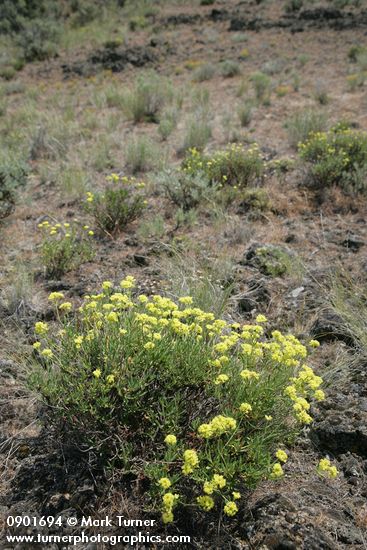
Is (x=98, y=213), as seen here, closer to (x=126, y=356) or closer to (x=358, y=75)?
(x=126, y=356)

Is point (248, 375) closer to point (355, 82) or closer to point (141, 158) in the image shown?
point (141, 158)

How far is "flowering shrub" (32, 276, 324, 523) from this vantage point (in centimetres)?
209

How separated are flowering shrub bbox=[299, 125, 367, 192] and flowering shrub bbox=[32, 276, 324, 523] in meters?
3.79

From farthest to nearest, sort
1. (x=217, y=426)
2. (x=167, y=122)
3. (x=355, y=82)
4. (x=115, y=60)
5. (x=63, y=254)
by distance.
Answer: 1. (x=115, y=60)
2. (x=355, y=82)
3. (x=167, y=122)
4. (x=63, y=254)
5. (x=217, y=426)

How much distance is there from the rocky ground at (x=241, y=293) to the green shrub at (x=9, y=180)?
14 cm

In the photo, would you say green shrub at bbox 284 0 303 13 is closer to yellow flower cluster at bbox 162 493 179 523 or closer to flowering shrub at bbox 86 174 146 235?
flowering shrub at bbox 86 174 146 235

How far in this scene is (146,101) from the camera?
9.38 meters

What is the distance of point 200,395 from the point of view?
2.43 m

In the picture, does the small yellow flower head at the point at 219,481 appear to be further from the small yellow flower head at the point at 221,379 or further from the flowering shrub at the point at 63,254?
the flowering shrub at the point at 63,254

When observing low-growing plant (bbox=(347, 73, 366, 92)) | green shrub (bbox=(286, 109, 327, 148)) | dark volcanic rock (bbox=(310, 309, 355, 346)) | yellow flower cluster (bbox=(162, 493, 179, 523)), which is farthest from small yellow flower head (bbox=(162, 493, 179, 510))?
low-growing plant (bbox=(347, 73, 366, 92))

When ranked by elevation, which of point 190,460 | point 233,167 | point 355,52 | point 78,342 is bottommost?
point 233,167

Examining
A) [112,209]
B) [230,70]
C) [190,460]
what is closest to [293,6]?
[230,70]

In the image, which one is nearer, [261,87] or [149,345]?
[149,345]

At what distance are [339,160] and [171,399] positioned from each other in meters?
4.41
